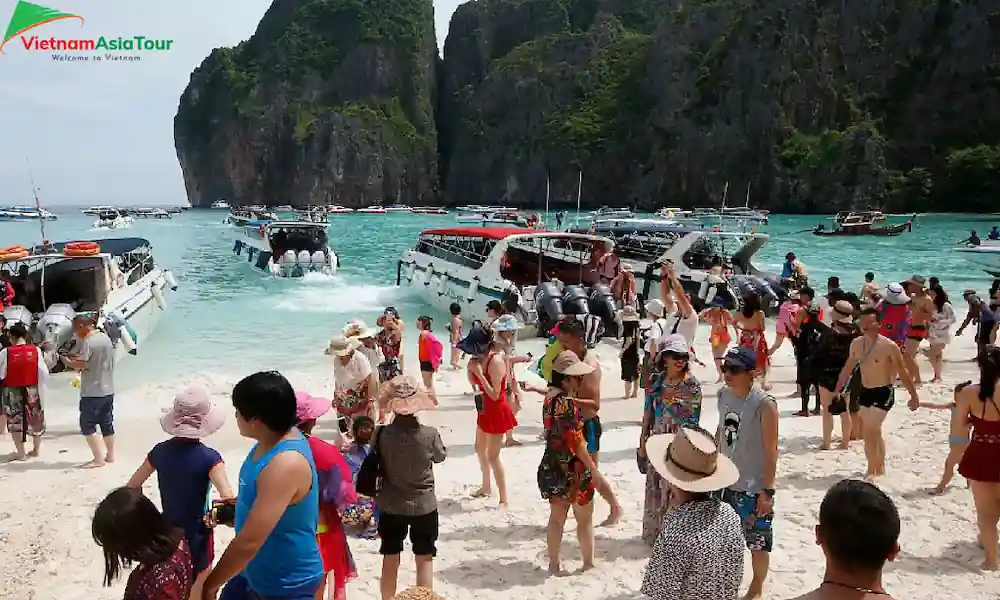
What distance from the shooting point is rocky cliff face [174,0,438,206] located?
122 metres

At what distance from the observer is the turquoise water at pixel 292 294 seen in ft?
42.7

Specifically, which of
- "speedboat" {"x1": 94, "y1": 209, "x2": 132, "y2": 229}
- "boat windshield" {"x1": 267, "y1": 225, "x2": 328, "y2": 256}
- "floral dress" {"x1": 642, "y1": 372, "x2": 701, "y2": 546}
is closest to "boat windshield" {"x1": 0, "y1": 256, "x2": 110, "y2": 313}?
"floral dress" {"x1": 642, "y1": 372, "x2": 701, "y2": 546}

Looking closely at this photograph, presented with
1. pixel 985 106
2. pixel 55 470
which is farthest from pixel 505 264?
pixel 985 106

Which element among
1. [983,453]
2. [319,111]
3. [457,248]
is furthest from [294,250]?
[319,111]

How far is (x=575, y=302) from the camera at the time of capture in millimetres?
12961

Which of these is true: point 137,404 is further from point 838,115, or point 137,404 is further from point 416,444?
point 838,115

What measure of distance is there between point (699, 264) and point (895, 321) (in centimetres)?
959

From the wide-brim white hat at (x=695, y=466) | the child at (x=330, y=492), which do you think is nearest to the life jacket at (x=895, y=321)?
the wide-brim white hat at (x=695, y=466)

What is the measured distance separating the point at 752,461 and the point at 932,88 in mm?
98683

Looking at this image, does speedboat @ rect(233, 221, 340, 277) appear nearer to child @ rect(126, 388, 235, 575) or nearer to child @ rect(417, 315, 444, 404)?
child @ rect(417, 315, 444, 404)

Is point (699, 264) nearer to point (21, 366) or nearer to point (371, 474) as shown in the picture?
point (21, 366)

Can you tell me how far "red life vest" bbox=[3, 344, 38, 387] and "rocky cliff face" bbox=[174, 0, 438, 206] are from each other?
11720 cm

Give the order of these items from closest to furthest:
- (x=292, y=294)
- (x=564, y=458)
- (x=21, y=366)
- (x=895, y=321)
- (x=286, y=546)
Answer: (x=286, y=546) < (x=564, y=458) < (x=21, y=366) < (x=895, y=321) < (x=292, y=294)

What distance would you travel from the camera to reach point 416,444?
3.58 meters
